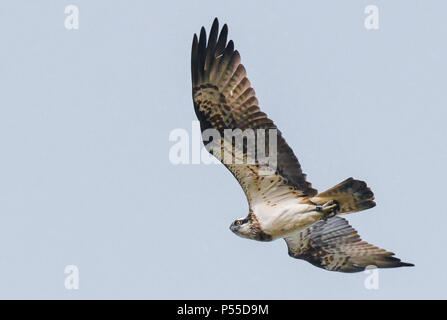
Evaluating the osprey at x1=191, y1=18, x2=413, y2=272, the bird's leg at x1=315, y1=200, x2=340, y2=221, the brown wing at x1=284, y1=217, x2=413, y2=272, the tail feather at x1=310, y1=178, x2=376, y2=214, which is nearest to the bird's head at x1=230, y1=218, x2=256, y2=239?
the osprey at x1=191, y1=18, x2=413, y2=272

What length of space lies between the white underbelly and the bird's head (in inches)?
5.4

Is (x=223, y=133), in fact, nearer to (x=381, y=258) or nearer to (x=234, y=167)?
(x=234, y=167)

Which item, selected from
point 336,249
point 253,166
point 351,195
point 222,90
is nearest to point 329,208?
point 351,195

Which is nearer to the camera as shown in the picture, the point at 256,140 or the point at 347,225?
the point at 256,140

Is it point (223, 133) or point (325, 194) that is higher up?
point (223, 133)

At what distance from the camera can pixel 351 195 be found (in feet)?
33.6

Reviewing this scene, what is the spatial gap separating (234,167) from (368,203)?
1.61m

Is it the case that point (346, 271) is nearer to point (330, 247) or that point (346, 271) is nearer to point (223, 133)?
point (330, 247)

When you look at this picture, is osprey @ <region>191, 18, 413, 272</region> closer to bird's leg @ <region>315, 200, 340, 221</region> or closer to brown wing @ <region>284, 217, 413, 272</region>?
bird's leg @ <region>315, 200, 340, 221</region>

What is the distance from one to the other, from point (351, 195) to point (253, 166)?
3.94ft

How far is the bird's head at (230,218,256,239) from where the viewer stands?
1067 centimetres

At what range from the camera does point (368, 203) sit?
10.2 metres
